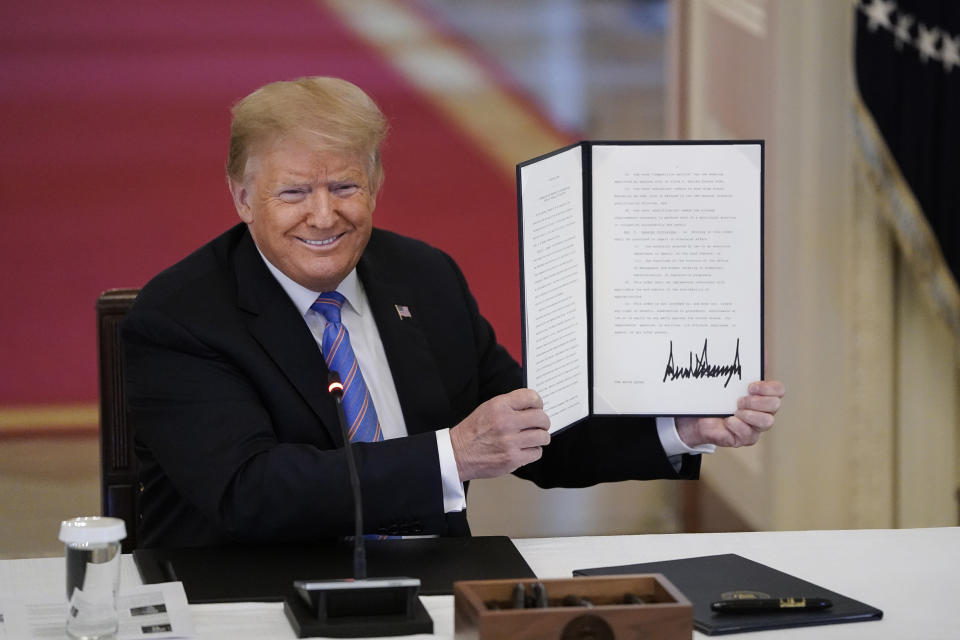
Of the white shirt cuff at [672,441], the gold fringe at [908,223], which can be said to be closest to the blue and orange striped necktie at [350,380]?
the white shirt cuff at [672,441]

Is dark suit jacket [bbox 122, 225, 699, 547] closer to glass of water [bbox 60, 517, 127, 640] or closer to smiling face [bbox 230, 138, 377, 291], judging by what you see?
smiling face [bbox 230, 138, 377, 291]

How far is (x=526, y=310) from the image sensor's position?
73.1 inches

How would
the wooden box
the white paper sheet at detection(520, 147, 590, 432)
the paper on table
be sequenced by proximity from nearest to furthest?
1. the wooden box
2. the paper on table
3. the white paper sheet at detection(520, 147, 590, 432)

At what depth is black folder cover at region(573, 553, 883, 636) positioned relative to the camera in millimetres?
1572

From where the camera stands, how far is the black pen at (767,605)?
1.60 meters

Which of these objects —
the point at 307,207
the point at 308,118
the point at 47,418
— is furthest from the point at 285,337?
the point at 47,418

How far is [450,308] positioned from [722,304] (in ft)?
2.02

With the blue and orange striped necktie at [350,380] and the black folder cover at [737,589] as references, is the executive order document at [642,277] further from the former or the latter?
the blue and orange striped necktie at [350,380]

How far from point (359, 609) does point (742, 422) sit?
2.51 feet

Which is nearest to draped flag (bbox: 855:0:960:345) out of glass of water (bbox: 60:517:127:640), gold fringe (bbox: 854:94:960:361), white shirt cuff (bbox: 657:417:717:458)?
gold fringe (bbox: 854:94:960:361)

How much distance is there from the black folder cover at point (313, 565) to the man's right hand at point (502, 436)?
117mm

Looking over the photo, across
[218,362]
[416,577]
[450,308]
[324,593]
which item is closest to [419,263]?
[450,308]

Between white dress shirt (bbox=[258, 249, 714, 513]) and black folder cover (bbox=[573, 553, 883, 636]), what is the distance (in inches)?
14.6

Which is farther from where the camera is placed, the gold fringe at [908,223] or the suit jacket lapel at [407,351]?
the gold fringe at [908,223]
